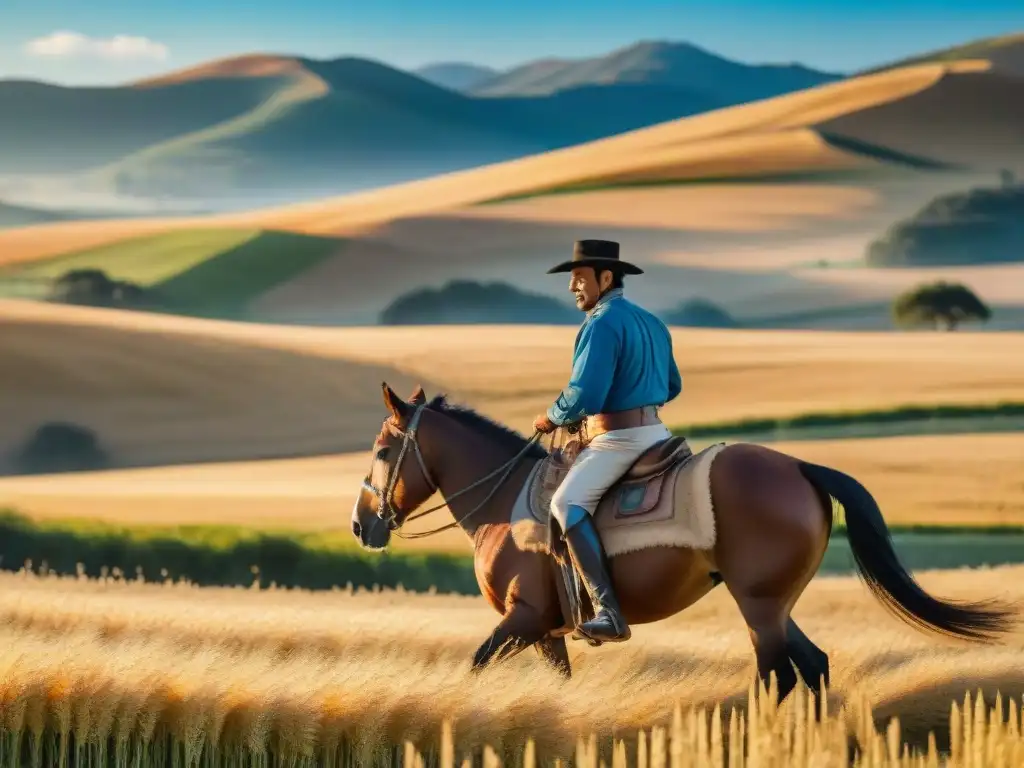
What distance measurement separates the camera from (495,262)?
80062 millimetres

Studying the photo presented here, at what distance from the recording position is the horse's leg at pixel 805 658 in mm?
10508

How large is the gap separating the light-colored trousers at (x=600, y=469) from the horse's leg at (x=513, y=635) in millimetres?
662

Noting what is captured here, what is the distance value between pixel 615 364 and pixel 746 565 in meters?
1.41

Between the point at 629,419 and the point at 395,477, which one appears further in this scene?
the point at 395,477

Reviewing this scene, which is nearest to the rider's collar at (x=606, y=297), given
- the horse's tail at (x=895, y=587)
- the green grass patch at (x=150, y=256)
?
the horse's tail at (x=895, y=587)

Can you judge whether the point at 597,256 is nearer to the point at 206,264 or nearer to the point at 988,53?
the point at 206,264

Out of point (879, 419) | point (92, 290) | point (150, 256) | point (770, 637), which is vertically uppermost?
point (150, 256)

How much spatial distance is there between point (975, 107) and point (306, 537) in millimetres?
88532

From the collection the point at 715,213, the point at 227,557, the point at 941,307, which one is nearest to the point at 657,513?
the point at 227,557

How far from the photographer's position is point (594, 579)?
10.6m

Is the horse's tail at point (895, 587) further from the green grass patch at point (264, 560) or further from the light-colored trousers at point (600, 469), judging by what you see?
the green grass patch at point (264, 560)

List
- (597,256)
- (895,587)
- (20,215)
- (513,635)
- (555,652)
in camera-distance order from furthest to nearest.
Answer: (20,215) → (555,652) → (597,256) → (513,635) → (895,587)

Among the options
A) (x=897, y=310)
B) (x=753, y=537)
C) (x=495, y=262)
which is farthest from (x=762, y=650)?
(x=495, y=262)

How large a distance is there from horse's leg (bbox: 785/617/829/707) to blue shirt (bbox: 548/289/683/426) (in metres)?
1.57
